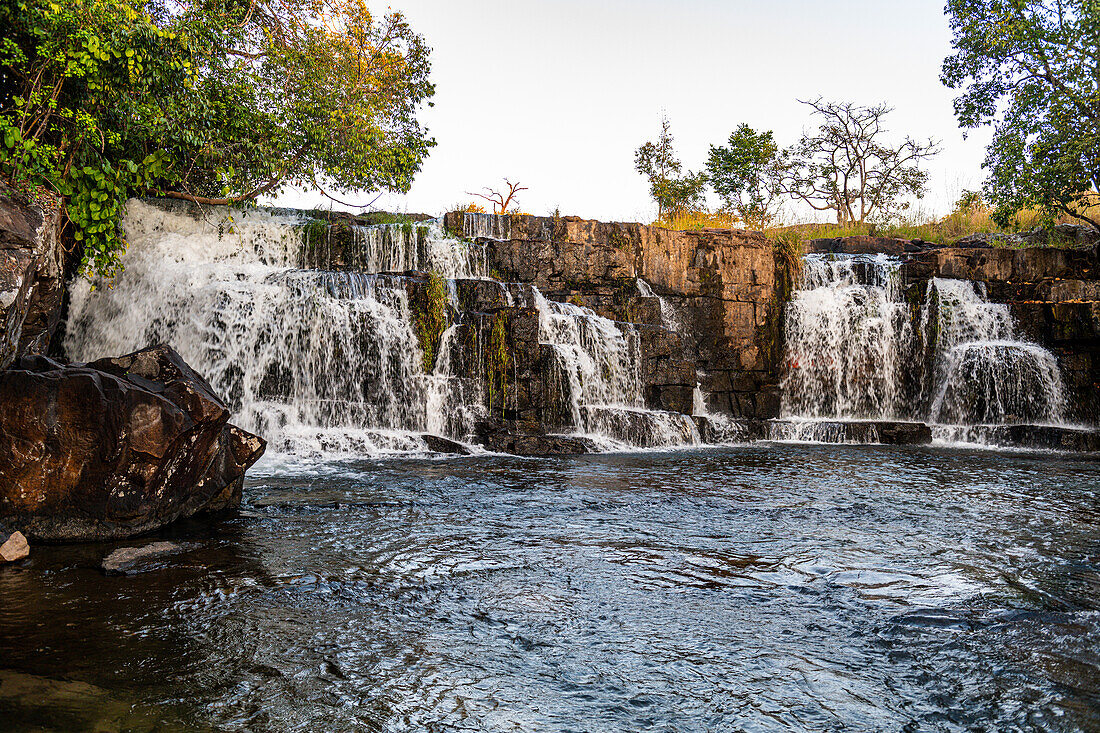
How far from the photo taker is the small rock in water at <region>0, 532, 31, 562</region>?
16.0 feet

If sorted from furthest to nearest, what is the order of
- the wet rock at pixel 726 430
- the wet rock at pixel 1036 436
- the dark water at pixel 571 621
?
the wet rock at pixel 726 430, the wet rock at pixel 1036 436, the dark water at pixel 571 621

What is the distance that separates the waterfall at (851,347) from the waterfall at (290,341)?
8936 millimetres

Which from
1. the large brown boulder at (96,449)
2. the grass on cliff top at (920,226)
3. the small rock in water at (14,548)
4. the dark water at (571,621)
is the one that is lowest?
the dark water at (571,621)

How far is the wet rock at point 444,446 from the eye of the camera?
11.7 meters

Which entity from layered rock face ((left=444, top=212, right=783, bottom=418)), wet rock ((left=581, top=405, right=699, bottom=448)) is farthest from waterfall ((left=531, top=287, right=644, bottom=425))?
layered rock face ((left=444, top=212, right=783, bottom=418))

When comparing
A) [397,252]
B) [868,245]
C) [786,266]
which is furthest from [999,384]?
[397,252]

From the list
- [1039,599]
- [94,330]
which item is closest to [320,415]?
[94,330]

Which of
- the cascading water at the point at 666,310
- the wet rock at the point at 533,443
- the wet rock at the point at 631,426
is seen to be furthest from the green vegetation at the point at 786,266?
the wet rock at the point at 533,443

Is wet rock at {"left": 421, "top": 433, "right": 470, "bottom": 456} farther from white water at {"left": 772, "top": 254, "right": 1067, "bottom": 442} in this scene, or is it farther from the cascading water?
white water at {"left": 772, "top": 254, "right": 1067, "bottom": 442}

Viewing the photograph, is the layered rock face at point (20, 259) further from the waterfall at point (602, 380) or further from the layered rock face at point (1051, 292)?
the layered rock face at point (1051, 292)

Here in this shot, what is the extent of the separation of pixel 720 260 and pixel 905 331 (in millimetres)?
4886

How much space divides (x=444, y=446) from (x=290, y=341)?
359 centimetres

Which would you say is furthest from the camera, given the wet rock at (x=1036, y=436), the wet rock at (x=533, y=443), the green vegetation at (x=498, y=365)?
the green vegetation at (x=498, y=365)

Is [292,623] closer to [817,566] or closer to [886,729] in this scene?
[886,729]
